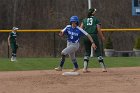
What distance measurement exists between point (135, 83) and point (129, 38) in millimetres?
28030

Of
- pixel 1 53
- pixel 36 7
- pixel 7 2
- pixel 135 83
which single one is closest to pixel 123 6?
pixel 36 7

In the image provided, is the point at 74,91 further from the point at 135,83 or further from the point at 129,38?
the point at 129,38

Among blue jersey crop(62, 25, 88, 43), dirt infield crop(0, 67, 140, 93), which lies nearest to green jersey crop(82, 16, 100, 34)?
blue jersey crop(62, 25, 88, 43)

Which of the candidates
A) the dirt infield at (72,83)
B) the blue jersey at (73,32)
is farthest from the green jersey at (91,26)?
the dirt infield at (72,83)

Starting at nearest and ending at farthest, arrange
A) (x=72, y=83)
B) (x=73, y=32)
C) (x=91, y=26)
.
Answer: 1. (x=72, y=83)
2. (x=73, y=32)
3. (x=91, y=26)

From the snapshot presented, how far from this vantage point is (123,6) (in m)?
40.7

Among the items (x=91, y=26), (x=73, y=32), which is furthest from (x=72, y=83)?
(x=91, y=26)

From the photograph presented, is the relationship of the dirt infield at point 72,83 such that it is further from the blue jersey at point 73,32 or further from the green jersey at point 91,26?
the green jersey at point 91,26

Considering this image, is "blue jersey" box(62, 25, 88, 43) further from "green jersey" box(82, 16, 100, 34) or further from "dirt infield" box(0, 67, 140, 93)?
"dirt infield" box(0, 67, 140, 93)

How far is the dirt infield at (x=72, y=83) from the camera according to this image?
9797 mm

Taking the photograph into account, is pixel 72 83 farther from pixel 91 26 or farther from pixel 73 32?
pixel 91 26

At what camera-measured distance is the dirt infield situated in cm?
980

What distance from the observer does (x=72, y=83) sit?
35.6 feet

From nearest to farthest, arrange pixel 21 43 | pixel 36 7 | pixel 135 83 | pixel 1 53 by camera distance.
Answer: pixel 135 83, pixel 1 53, pixel 21 43, pixel 36 7
